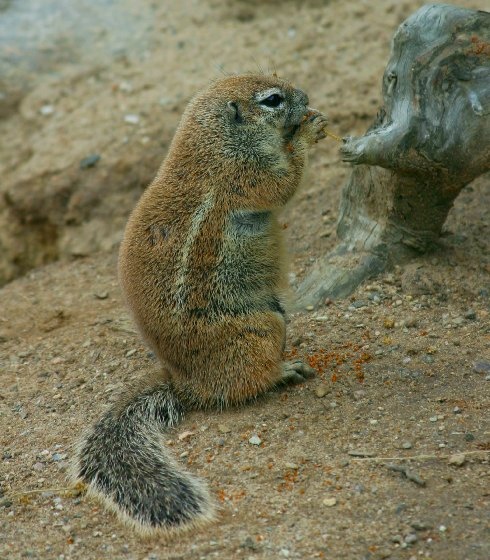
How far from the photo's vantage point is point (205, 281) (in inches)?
187

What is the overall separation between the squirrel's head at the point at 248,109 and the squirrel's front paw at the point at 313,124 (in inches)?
1.5

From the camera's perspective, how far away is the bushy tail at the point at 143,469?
398cm

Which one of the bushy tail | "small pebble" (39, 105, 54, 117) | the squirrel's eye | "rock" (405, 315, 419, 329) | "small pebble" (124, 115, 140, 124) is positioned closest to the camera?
the bushy tail

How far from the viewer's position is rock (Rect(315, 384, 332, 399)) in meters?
4.79

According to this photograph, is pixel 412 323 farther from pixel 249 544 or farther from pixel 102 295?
pixel 102 295

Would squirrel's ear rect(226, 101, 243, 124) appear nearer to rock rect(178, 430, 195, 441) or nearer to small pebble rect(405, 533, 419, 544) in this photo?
rock rect(178, 430, 195, 441)

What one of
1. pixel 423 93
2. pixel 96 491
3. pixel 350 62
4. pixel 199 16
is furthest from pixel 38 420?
pixel 199 16

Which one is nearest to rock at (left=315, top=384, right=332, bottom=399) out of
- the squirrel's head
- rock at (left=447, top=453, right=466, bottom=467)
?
rock at (left=447, top=453, right=466, bottom=467)

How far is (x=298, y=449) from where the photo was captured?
4.34 metres

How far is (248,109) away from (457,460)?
7.68 ft

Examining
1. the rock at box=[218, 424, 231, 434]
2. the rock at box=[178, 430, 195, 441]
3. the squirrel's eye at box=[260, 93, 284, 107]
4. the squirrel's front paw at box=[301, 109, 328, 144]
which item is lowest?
the rock at box=[178, 430, 195, 441]

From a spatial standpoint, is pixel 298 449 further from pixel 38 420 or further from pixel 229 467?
pixel 38 420

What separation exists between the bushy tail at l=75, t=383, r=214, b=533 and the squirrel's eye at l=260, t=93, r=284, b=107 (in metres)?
1.74

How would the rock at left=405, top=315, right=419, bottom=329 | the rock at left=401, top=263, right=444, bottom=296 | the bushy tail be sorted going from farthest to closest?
the rock at left=401, top=263, right=444, bottom=296
the rock at left=405, top=315, right=419, bottom=329
the bushy tail
